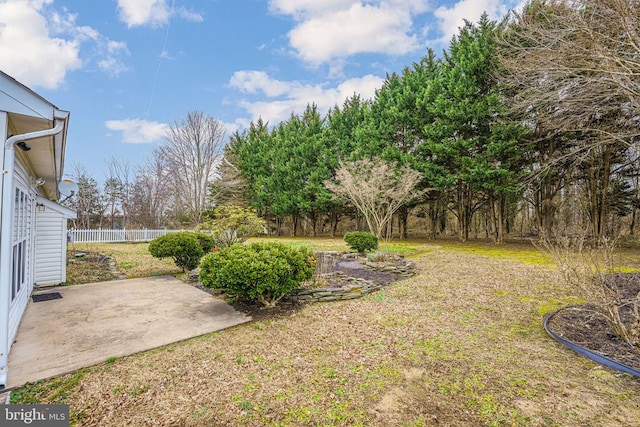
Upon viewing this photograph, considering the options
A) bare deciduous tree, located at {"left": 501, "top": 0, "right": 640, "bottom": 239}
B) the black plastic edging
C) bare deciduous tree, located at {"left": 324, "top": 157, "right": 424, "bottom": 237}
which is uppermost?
bare deciduous tree, located at {"left": 501, "top": 0, "right": 640, "bottom": 239}

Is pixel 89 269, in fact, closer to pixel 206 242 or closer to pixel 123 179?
pixel 206 242

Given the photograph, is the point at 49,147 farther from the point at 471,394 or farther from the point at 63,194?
the point at 63,194

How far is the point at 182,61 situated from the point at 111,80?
284cm

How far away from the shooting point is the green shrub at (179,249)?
667 cm

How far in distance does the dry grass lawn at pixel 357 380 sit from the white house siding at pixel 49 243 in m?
4.60

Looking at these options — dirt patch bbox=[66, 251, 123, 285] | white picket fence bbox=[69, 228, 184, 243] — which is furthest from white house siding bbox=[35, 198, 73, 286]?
white picket fence bbox=[69, 228, 184, 243]

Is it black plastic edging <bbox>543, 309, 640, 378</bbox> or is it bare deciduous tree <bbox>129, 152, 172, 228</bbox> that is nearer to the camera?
black plastic edging <bbox>543, 309, 640, 378</bbox>

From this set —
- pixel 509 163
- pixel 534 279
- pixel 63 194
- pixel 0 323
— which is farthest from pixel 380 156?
pixel 0 323

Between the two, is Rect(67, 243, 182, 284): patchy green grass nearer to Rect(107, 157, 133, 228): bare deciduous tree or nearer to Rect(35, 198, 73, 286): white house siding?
Rect(35, 198, 73, 286): white house siding

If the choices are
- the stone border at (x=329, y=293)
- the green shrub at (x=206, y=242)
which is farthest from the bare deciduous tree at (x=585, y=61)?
the green shrub at (x=206, y=242)

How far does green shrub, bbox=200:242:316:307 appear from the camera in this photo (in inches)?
159

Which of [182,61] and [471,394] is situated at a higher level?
[182,61]

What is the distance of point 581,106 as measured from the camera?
23.0 ft

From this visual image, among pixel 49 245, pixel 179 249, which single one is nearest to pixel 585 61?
pixel 179 249
